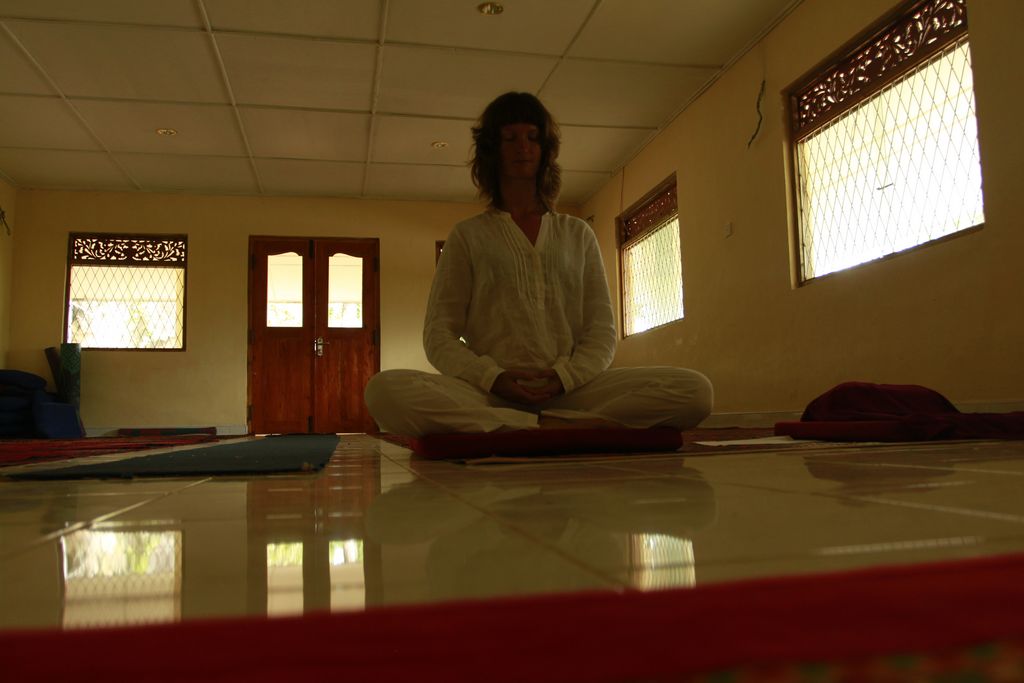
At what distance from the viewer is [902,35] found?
3480 mm

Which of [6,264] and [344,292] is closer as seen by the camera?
[6,264]

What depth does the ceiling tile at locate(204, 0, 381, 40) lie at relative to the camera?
13.1 feet

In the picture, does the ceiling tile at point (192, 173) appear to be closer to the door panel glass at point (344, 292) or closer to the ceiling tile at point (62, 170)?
the ceiling tile at point (62, 170)

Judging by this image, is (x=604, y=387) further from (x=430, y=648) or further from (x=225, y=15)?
(x=225, y=15)

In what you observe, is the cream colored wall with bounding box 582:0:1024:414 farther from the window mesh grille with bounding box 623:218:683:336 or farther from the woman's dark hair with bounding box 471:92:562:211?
the woman's dark hair with bounding box 471:92:562:211

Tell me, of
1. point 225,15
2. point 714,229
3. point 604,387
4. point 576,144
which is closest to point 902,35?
point 714,229

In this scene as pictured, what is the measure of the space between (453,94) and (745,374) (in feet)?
9.06

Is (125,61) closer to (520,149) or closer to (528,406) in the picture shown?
(520,149)

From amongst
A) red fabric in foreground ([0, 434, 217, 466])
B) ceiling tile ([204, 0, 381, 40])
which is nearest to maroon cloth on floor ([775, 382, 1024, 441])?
red fabric in foreground ([0, 434, 217, 466])

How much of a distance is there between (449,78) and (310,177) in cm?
248

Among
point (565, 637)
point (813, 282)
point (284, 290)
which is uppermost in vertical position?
point (284, 290)

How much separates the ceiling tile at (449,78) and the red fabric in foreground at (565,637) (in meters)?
4.62

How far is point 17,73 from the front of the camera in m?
4.72

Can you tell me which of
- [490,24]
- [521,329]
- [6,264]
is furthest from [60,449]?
[6,264]
